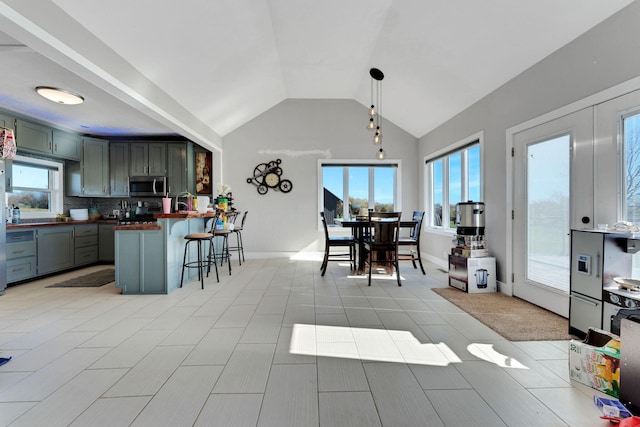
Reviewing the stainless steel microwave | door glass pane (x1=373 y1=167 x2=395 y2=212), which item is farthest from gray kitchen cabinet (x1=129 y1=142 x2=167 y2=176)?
door glass pane (x1=373 y1=167 x2=395 y2=212)

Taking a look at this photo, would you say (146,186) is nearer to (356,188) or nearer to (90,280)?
(90,280)

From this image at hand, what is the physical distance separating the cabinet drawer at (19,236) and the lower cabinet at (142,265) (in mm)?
1697

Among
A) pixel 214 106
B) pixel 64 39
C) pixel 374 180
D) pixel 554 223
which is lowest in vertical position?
pixel 554 223

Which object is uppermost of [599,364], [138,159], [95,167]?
[138,159]

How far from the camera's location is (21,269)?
164 inches

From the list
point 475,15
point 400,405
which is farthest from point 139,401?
point 475,15

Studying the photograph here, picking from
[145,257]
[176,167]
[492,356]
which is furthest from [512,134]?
[176,167]

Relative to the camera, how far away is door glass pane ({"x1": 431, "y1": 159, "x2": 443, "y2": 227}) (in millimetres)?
5703

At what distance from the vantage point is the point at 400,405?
1575 millimetres

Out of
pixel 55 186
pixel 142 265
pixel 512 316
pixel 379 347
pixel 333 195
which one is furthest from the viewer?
pixel 333 195

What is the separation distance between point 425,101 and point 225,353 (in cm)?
465

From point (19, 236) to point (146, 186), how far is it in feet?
7.17

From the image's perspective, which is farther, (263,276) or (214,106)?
(214,106)

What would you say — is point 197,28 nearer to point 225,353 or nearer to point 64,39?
point 64,39
